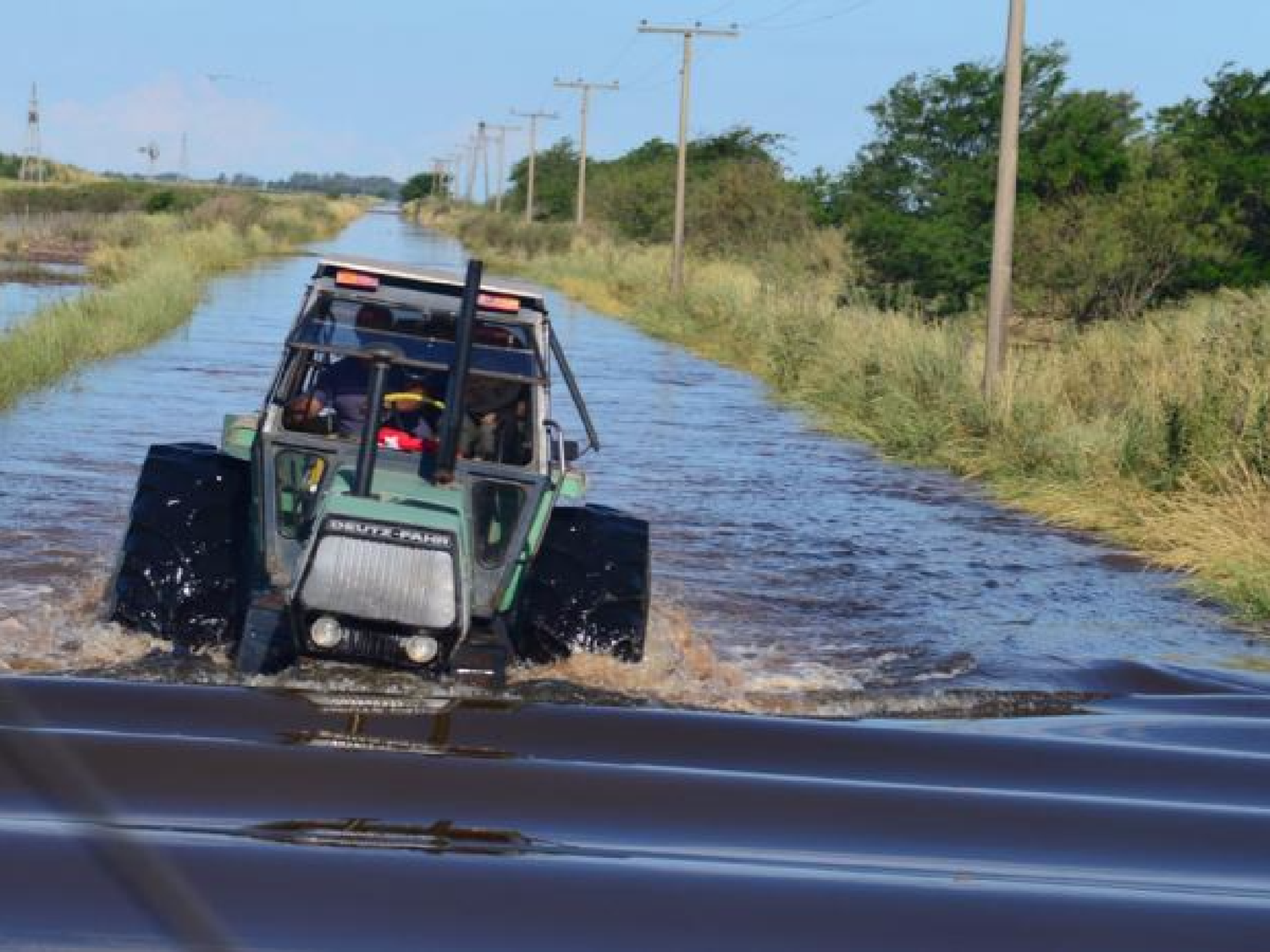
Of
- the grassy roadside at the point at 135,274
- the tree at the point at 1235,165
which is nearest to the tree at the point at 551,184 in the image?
the grassy roadside at the point at 135,274

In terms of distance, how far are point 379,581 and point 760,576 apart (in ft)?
20.6

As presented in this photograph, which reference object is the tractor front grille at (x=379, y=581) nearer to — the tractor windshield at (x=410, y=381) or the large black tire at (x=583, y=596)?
the tractor windshield at (x=410, y=381)

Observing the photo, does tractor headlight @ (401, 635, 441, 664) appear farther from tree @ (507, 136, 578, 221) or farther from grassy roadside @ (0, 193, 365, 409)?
tree @ (507, 136, 578, 221)

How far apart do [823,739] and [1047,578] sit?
18.9 feet

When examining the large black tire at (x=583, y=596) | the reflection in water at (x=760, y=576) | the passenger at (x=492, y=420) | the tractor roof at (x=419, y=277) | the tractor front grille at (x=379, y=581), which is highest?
the tractor roof at (x=419, y=277)

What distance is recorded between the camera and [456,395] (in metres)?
8.62

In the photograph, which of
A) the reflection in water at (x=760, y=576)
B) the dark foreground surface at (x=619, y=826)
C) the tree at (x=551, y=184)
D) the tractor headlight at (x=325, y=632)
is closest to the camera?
the dark foreground surface at (x=619, y=826)

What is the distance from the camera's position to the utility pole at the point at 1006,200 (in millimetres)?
22078

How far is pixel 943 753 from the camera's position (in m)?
9.05

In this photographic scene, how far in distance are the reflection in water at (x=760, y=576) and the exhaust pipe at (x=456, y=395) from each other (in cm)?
87

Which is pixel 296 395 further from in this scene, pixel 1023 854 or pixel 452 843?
pixel 1023 854

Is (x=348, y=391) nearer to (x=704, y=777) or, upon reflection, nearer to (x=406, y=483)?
(x=406, y=483)

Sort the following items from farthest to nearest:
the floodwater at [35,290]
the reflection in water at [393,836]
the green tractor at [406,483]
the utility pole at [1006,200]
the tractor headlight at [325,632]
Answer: the floodwater at [35,290]
the utility pole at [1006,200]
the green tractor at [406,483]
the tractor headlight at [325,632]
the reflection in water at [393,836]

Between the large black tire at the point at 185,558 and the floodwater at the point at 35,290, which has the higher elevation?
the large black tire at the point at 185,558
